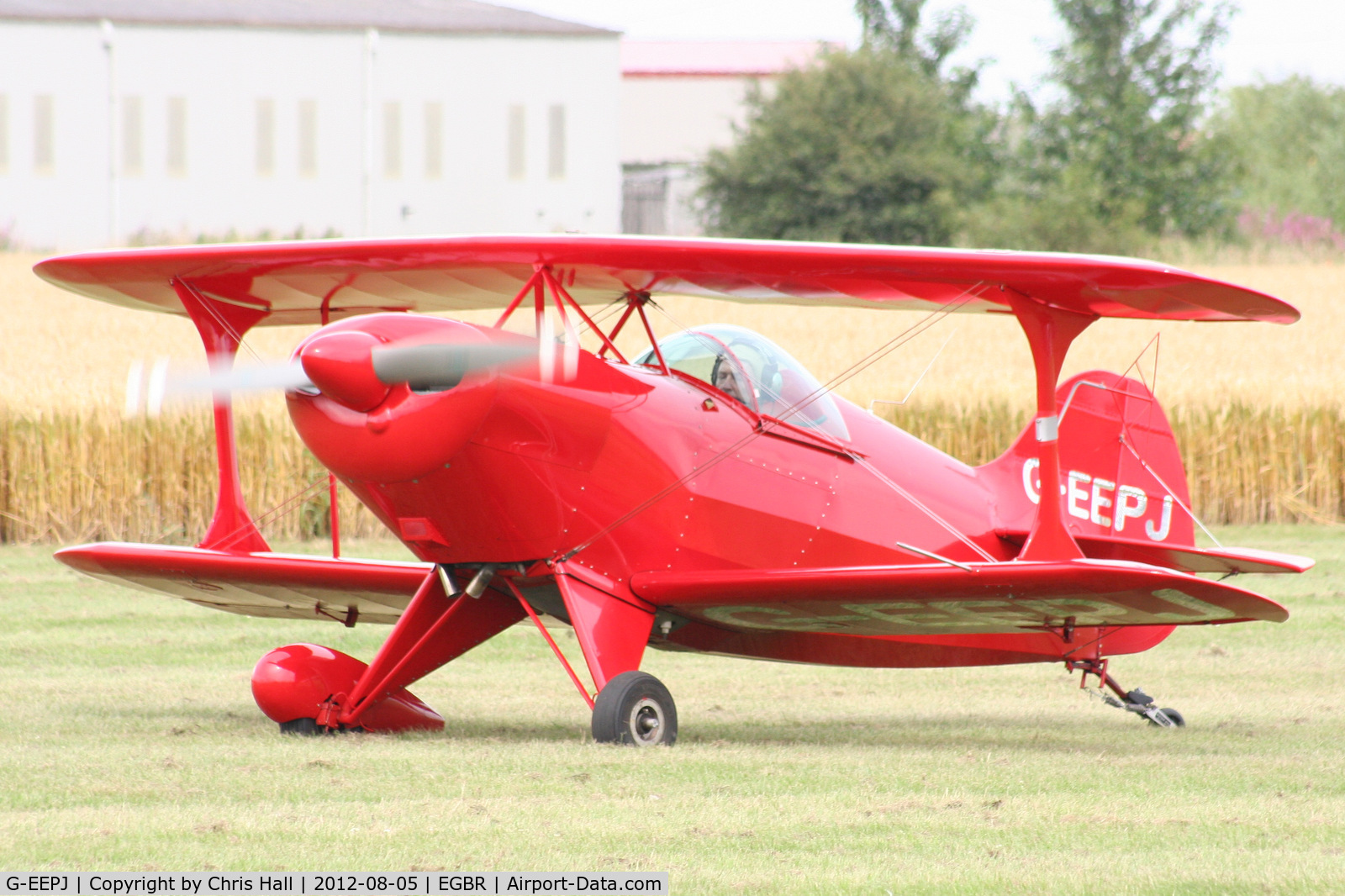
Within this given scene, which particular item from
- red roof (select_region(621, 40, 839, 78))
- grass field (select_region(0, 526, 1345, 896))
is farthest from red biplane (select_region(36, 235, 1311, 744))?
red roof (select_region(621, 40, 839, 78))

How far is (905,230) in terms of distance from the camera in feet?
171

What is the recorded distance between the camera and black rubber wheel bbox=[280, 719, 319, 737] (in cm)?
848

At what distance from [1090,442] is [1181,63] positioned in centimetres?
4987

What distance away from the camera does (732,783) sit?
6777 mm

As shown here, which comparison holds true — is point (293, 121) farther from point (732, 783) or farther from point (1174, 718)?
point (732, 783)

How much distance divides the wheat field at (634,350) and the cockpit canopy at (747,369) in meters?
3.94

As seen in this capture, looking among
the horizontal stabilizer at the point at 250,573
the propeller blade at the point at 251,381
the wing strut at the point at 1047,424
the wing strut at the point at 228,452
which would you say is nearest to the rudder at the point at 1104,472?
the wing strut at the point at 1047,424

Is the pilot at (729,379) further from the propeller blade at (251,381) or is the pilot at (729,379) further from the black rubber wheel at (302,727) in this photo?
the black rubber wheel at (302,727)

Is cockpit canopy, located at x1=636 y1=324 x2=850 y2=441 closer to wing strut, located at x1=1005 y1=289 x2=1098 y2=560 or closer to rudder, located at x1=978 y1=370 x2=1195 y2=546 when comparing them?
wing strut, located at x1=1005 y1=289 x2=1098 y2=560

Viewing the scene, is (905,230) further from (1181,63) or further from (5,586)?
(5,586)

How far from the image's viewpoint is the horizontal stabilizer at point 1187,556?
8180 mm

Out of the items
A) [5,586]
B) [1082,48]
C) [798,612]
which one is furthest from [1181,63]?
[798,612]

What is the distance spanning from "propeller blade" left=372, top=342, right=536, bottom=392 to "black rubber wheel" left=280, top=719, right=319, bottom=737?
7.31 ft

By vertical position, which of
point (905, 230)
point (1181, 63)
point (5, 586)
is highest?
point (1181, 63)
